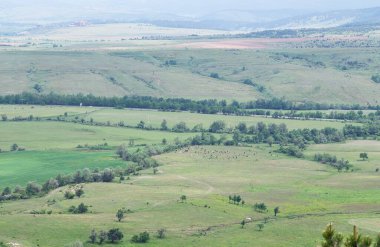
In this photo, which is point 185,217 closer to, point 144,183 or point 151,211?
point 151,211

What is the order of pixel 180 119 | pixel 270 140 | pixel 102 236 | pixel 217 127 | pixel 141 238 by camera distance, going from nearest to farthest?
pixel 102 236 < pixel 141 238 < pixel 270 140 < pixel 217 127 < pixel 180 119

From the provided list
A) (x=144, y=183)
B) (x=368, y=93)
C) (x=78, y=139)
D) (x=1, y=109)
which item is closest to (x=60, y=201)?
(x=144, y=183)

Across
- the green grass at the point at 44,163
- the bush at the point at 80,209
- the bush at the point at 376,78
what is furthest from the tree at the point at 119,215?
the bush at the point at 376,78

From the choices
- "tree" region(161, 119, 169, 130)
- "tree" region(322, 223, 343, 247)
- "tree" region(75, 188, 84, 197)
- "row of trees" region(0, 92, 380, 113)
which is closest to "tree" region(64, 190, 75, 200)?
"tree" region(75, 188, 84, 197)

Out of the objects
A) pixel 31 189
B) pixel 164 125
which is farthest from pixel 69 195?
pixel 164 125

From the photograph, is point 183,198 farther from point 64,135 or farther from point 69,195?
point 64,135

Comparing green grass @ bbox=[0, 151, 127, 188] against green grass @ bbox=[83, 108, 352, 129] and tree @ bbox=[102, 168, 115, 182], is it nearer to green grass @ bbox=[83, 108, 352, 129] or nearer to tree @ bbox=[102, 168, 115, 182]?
tree @ bbox=[102, 168, 115, 182]

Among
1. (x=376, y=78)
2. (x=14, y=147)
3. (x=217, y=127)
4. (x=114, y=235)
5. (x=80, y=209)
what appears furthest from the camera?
(x=376, y=78)
